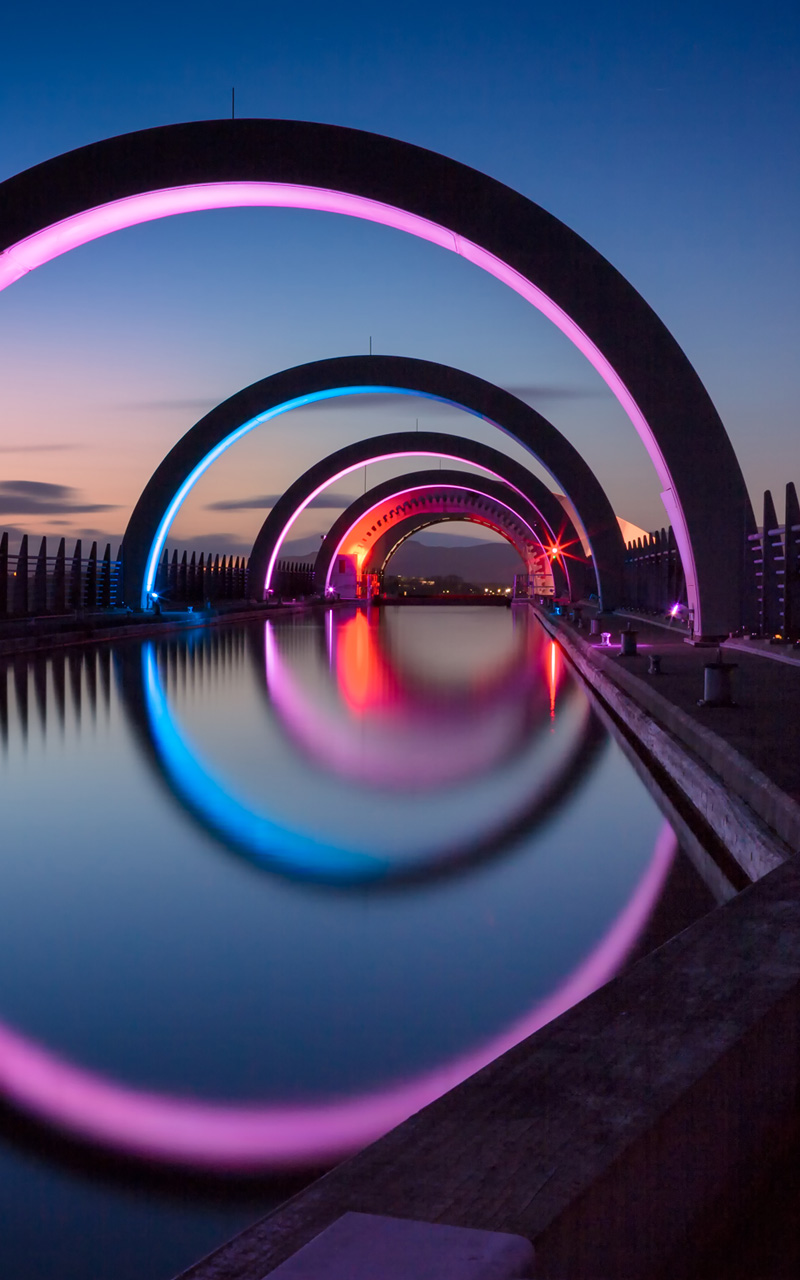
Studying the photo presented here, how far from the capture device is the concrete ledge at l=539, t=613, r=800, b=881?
4.38 meters

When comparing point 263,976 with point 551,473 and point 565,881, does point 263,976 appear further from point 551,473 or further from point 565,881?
point 551,473

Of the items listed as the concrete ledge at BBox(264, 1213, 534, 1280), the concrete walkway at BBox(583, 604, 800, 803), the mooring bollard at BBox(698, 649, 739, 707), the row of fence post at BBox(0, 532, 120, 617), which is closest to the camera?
the concrete ledge at BBox(264, 1213, 534, 1280)

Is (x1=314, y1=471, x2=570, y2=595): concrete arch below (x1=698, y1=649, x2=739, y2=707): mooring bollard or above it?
above

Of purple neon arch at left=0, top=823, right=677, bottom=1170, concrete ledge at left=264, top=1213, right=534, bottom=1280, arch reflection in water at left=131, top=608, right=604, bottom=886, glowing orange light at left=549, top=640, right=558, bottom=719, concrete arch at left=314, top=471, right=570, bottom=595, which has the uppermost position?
concrete arch at left=314, top=471, right=570, bottom=595

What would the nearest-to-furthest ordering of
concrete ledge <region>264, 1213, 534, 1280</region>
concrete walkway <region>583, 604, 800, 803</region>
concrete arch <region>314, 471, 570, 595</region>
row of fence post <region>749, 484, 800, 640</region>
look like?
concrete ledge <region>264, 1213, 534, 1280</region>, concrete walkway <region>583, 604, 800, 803</region>, row of fence post <region>749, 484, 800, 640</region>, concrete arch <region>314, 471, 570, 595</region>

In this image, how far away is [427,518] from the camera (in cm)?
6375

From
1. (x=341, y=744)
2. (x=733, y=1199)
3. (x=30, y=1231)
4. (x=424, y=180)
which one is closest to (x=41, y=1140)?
(x=30, y=1231)

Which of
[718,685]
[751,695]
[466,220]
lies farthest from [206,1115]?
[466,220]

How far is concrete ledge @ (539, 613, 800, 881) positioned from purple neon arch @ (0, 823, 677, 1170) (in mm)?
1867

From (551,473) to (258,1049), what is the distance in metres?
28.9

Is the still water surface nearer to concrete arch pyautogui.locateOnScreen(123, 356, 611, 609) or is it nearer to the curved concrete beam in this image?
concrete arch pyautogui.locateOnScreen(123, 356, 611, 609)

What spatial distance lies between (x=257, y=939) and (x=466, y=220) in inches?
495

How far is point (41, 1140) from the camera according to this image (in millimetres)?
2471

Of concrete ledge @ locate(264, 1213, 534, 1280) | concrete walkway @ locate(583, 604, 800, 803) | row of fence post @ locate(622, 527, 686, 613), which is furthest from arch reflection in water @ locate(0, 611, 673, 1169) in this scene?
row of fence post @ locate(622, 527, 686, 613)
